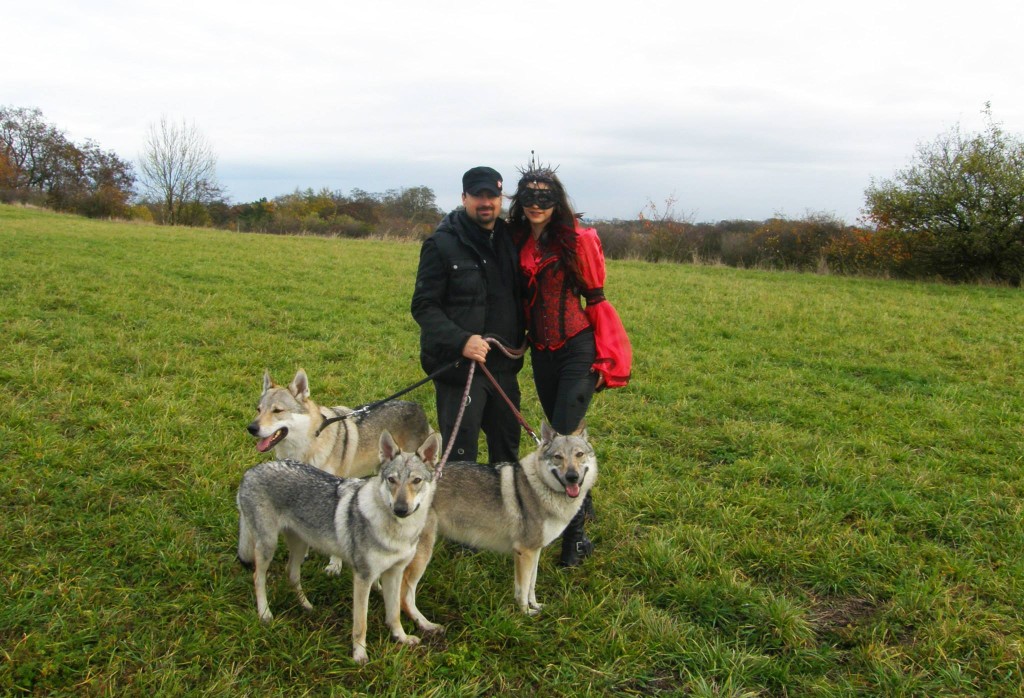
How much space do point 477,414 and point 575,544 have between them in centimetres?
105

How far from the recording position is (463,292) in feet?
13.5

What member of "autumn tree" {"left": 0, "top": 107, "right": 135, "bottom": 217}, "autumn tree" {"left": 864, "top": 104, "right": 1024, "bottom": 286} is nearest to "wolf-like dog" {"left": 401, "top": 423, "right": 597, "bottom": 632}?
"autumn tree" {"left": 864, "top": 104, "right": 1024, "bottom": 286}

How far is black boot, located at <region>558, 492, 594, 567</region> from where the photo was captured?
13.5 ft

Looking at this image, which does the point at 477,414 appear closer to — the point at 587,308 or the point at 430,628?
the point at 587,308

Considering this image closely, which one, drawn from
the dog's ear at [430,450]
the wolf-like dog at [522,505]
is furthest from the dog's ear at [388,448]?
the wolf-like dog at [522,505]

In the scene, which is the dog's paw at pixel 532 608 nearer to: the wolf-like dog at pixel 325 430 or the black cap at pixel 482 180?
the wolf-like dog at pixel 325 430

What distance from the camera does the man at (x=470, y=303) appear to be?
403cm

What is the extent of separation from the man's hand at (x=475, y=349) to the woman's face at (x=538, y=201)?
86 cm

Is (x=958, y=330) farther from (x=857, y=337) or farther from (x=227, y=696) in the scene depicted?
(x=227, y=696)

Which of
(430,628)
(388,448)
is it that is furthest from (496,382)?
(430,628)

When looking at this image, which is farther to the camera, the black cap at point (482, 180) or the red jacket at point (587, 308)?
the red jacket at point (587, 308)

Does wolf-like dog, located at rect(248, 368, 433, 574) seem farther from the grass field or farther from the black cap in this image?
the black cap

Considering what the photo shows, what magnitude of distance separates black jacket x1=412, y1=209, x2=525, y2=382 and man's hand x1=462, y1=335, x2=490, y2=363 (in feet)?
0.13

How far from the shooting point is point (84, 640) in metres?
3.15
